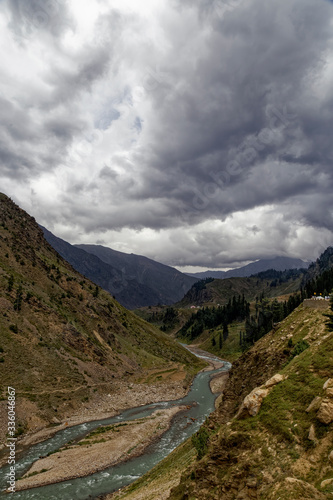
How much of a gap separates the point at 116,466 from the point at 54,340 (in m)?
48.4

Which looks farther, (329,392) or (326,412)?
(329,392)

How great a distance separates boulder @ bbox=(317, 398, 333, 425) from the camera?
49.6 feet

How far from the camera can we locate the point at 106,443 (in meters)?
49.2

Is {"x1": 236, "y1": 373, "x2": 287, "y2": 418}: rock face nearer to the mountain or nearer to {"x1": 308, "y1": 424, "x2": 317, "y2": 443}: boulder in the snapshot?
{"x1": 308, "y1": 424, "x2": 317, "y2": 443}: boulder

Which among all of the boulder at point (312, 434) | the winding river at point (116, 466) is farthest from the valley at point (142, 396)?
the winding river at point (116, 466)

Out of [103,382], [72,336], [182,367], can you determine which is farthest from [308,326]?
[182,367]

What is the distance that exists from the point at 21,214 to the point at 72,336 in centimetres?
8945

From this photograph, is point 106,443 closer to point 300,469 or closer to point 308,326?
point 308,326

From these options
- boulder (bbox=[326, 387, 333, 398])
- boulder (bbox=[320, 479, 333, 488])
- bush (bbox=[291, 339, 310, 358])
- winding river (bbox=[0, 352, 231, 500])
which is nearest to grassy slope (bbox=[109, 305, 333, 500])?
boulder (bbox=[320, 479, 333, 488])

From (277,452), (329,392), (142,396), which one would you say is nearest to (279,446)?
(277,452)

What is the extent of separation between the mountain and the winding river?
27.2 feet

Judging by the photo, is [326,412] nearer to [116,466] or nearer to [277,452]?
[277,452]

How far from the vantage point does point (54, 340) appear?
3238 inches

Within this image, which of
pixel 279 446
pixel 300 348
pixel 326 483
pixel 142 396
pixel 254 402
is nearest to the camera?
pixel 326 483
